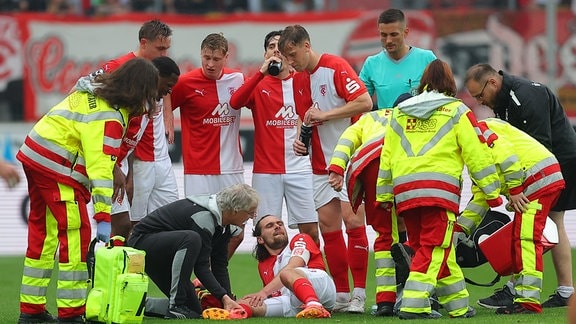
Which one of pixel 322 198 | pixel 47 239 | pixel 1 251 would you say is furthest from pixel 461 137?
pixel 1 251

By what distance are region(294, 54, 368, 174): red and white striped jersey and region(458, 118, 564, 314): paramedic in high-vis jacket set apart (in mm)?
1341

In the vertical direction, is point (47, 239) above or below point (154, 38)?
below

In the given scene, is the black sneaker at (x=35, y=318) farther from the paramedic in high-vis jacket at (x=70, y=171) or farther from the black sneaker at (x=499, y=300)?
the black sneaker at (x=499, y=300)

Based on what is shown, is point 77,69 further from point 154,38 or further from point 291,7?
point 154,38

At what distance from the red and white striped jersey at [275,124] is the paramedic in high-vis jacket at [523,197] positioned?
204 centimetres

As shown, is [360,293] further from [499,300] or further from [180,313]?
[180,313]

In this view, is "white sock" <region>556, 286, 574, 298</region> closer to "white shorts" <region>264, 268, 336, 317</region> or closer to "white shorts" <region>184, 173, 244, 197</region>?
"white shorts" <region>264, 268, 336, 317</region>

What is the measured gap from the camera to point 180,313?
28.0 feet

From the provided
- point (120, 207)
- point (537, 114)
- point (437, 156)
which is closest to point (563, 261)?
point (537, 114)

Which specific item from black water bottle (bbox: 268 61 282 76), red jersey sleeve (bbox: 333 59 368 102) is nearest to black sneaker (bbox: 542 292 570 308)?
red jersey sleeve (bbox: 333 59 368 102)

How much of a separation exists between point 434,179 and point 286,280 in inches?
59.0

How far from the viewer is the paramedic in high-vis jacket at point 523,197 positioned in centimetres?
844

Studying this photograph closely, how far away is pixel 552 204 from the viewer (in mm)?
9070

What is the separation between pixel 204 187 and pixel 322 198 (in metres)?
1.24
